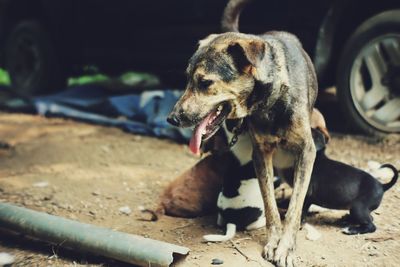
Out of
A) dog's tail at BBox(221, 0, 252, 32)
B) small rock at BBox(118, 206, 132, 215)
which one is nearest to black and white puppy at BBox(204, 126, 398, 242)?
small rock at BBox(118, 206, 132, 215)

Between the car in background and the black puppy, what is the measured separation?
188 cm

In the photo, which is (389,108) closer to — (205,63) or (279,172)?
(279,172)

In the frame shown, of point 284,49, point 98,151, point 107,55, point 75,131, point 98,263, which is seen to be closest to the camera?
point 98,263

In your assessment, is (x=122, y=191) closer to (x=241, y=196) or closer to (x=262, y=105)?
(x=241, y=196)

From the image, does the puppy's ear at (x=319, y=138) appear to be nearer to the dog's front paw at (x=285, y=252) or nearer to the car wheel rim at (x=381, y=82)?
the dog's front paw at (x=285, y=252)

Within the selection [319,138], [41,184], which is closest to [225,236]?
[319,138]

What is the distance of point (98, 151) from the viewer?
5805 mm

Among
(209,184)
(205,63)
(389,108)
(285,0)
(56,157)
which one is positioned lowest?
(56,157)

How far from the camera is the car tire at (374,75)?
207 inches

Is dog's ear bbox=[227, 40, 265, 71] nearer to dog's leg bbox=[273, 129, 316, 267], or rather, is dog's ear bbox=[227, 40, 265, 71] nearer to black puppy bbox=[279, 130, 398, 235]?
dog's leg bbox=[273, 129, 316, 267]

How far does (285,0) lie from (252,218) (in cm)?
309

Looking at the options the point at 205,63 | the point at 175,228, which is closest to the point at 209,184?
the point at 175,228

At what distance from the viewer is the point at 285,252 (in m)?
3.26

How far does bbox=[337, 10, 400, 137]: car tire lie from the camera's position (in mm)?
5266
